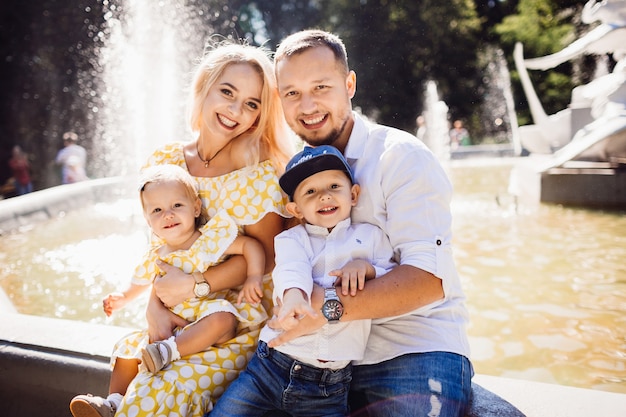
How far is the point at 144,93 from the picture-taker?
12.1m

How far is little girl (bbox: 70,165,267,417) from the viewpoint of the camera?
218 cm

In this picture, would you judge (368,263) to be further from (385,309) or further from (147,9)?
(147,9)

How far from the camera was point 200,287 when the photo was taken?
2.27 metres

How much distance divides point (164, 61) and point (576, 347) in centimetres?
1181

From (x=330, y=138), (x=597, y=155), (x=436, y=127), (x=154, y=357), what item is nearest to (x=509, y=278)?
(x=330, y=138)

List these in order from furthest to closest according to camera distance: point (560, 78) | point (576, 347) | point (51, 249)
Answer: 1. point (560, 78)
2. point (51, 249)
3. point (576, 347)

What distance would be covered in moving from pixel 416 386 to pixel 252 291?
0.78 m

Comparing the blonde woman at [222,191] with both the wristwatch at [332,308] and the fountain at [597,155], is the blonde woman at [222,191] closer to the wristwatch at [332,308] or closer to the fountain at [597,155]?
the wristwatch at [332,308]

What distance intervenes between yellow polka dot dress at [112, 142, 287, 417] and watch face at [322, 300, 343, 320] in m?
0.50

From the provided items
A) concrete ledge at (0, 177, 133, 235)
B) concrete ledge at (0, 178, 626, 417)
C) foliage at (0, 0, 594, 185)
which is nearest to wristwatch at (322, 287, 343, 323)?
concrete ledge at (0, 178, 626, 417)

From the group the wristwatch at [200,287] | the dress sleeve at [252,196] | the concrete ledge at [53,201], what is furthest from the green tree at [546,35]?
the wristwatch at [200,287]

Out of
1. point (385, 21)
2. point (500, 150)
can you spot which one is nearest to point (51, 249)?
point (500, 150)

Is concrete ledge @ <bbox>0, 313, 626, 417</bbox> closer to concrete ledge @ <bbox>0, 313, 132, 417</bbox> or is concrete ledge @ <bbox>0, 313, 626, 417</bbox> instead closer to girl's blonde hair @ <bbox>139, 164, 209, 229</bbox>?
concrete ledge @ <bbox>0, 313, 132, 417</bbox>

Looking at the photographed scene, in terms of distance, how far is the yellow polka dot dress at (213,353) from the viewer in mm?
1978
